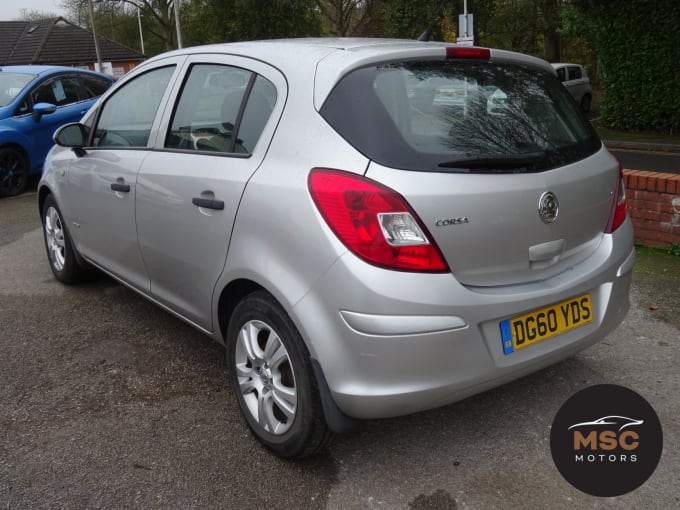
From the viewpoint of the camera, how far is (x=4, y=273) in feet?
18.0

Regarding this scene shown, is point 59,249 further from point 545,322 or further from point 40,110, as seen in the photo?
point 40,110

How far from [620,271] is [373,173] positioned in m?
1.29

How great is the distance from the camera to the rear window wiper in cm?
239

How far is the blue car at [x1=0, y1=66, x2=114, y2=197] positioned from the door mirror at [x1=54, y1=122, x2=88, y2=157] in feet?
17.5

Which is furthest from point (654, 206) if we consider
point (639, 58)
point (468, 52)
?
→ point (639, 58)

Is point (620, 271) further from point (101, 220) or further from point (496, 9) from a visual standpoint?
point (496, 9)

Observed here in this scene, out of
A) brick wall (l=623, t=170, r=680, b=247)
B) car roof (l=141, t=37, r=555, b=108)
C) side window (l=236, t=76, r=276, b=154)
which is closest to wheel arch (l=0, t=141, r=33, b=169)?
car roof (l=141, t=37, r=555, b=108)

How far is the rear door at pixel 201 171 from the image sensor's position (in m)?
2.78

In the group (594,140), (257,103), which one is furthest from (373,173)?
(594,140)

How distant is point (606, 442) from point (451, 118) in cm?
145

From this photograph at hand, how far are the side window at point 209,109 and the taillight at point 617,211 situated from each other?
1.68 metres

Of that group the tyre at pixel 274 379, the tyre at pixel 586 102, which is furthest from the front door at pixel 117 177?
the tyre at pixel 586 102

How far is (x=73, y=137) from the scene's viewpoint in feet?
13.6

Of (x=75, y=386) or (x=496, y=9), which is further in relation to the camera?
(x=496, y=9)
